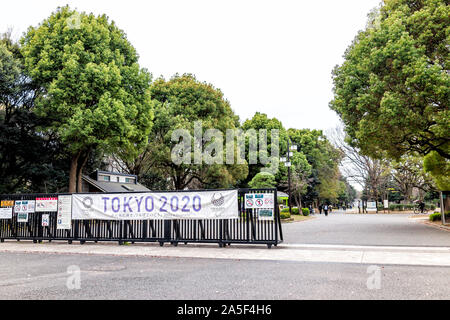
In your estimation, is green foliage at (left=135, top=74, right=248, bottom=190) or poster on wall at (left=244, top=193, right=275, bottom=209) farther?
green foliage at (left=135, top=74, right=248, bottom=190)

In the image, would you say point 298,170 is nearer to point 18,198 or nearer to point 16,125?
point 16,125

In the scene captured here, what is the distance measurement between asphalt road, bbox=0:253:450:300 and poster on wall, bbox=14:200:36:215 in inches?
200

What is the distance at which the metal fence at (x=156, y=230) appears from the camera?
11992 millimetres

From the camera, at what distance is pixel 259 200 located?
11922mm

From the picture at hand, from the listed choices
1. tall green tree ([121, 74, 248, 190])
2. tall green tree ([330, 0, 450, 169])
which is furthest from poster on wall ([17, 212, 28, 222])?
tall green tree ([121, 74, 248, 190])

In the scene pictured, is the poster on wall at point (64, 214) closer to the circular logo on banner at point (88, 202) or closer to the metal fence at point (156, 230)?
the metal fence at point (156, 230)

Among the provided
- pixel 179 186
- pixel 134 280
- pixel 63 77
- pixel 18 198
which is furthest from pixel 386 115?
pixel 179 186

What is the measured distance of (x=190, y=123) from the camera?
118 ft

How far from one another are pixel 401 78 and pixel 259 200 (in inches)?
429

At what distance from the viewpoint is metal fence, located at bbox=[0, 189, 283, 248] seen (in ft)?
39.3

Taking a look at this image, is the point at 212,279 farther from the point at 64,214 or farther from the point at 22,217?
the point at 22,217

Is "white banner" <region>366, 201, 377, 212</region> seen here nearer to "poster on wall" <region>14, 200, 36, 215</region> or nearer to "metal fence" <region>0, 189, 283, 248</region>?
"metal fence" <region>0, 189, 283, 248</region>

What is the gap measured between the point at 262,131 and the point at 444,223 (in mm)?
32054

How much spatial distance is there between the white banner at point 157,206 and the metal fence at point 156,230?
0.87 ft
